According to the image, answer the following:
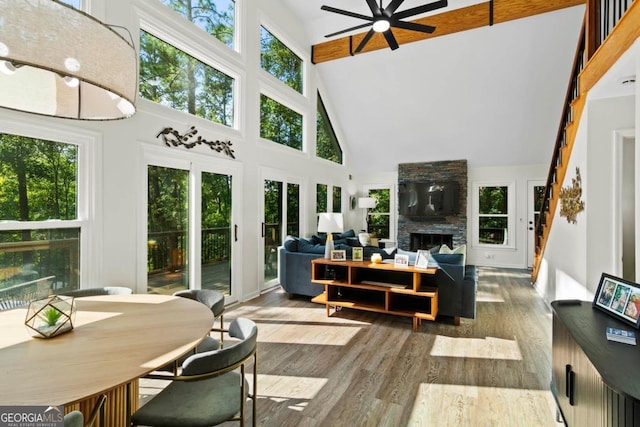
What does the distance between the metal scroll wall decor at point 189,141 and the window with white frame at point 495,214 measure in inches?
241

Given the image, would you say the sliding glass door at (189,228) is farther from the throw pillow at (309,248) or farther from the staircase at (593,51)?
the staircase at (593,51)

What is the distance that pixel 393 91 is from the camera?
6625mm

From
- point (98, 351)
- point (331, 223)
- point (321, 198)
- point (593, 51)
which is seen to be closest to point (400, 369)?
point (98, 351)

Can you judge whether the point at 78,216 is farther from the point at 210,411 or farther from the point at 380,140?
the point at 380,140

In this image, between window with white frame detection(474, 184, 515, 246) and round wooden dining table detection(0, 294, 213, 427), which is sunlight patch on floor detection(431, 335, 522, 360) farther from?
window with white frame detection(474, 184, 515, 246)

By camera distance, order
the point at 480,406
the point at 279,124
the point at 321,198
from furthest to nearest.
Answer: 1. the point at 321,198
2. the point at 279,124
3. the point at 480,406

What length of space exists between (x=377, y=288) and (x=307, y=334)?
98 cm

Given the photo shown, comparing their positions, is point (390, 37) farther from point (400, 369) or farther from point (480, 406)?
point (480, 406)

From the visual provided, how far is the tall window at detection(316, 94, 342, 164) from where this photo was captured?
709 centimetres

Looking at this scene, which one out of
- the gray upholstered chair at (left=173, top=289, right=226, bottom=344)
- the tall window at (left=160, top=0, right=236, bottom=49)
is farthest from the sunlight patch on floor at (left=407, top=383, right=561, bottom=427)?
the tall window at (left=160, top=0, right=236, bottom=49)

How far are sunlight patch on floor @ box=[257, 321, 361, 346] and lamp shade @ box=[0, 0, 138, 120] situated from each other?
2.63 meters

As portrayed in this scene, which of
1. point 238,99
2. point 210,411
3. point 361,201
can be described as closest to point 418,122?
point 361,201

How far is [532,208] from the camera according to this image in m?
7.07

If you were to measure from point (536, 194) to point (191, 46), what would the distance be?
7.46 metres
